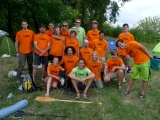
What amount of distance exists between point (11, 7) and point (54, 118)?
9673mm

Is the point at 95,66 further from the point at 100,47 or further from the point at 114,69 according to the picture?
the point at 100,47

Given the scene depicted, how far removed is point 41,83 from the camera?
22.1 feet

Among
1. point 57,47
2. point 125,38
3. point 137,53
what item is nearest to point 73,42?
point 57,47

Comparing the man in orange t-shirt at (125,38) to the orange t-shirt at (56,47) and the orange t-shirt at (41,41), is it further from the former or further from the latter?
the orange t-shirt at (41,41)

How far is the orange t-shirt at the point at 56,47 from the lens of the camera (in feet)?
21.2

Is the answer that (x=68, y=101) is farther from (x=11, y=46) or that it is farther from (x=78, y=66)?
(x=11, y=46)

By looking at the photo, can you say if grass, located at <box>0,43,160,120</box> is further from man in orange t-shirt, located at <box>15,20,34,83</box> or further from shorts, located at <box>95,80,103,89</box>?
man in orange t-shirt, located at <box>15,20,34,83</box>

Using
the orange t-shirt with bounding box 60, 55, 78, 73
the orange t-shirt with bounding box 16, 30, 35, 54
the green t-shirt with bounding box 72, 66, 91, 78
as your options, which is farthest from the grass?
the orange t-shirt with bounding box 16, 30, 35, 54

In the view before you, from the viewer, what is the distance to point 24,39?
638cm

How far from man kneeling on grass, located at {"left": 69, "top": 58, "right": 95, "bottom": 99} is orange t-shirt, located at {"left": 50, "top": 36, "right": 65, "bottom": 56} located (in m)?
0.89

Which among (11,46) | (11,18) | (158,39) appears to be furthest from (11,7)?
(158,39)

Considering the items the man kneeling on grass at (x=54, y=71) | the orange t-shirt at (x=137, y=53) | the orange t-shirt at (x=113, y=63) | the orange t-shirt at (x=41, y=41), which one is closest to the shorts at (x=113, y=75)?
the orange t-shirt at (x=113, y=63)

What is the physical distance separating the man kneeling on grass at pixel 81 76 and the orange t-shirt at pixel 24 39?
4.97 ft

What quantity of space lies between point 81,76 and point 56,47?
119 cm
